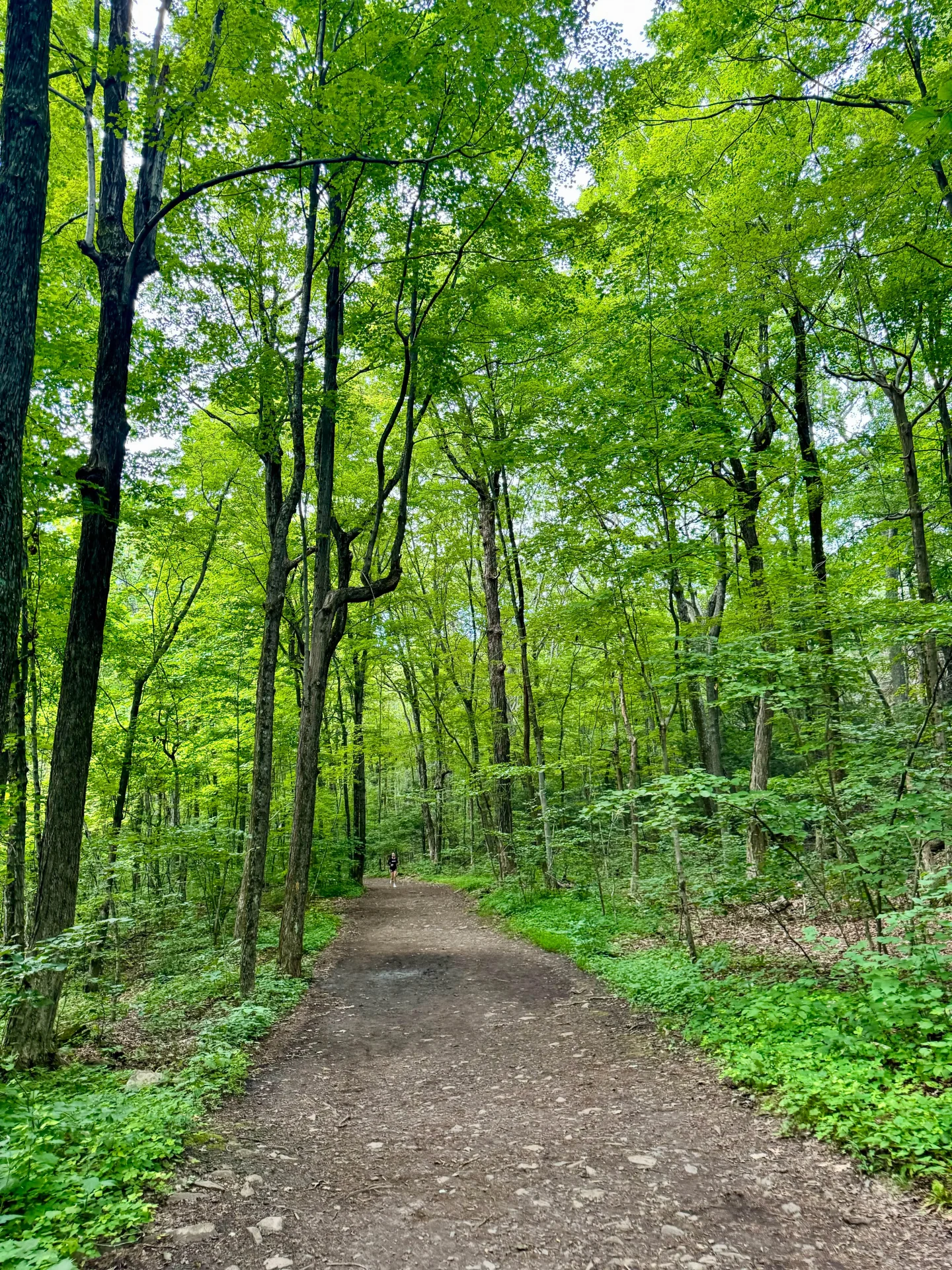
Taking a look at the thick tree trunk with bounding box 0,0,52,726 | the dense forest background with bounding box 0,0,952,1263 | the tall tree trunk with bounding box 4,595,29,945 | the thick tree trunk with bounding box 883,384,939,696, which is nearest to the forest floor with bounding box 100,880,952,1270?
the dense forest background with bounding box 0,0,952,1263

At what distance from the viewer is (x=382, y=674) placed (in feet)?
77.5

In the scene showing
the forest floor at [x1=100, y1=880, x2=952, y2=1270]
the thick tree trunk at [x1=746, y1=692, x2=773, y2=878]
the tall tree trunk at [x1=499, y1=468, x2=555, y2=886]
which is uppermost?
the tall tree trunk at [x1=499, y1=468, x2=555, y2=886]

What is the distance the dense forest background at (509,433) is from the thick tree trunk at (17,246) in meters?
0.08

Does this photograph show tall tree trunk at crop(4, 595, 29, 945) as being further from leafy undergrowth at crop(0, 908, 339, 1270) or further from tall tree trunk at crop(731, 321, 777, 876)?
tall tree trunk at crop(731, 321, 777, 876)

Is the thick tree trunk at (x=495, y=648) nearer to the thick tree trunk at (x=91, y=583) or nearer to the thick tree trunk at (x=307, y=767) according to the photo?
the thick tree trunk at (x=307, y=767)

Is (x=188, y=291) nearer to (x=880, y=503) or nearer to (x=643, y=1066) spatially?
(x=643, y=1066)

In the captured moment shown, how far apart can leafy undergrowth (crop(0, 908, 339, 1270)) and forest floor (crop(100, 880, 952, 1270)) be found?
180 millimetres

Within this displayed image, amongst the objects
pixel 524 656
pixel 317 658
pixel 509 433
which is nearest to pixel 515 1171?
pixel 317 658

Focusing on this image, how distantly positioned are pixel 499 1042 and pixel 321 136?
29.1 ft

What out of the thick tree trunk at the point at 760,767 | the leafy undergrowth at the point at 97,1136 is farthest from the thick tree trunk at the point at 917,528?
the leafy undergrowth at the point at 97,1136

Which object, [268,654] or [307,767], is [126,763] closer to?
[307,767]

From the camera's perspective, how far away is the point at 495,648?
14.6m

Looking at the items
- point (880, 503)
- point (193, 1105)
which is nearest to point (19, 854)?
point (193, 1105)

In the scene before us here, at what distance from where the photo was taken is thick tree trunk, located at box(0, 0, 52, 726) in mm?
3594
